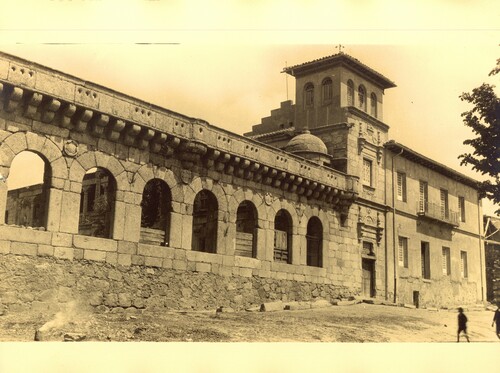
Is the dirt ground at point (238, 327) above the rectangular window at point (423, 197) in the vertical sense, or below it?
below

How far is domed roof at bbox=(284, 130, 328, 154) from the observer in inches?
912

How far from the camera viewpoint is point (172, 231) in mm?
16547

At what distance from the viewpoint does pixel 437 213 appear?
2823 cm

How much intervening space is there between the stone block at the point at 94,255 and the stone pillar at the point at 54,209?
919mm

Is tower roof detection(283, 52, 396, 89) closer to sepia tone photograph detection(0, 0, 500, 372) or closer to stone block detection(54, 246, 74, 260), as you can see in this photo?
sepia tone photograph detection(0, 0, 500, 372)

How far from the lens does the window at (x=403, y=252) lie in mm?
26233

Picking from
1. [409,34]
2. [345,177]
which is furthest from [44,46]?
[345,177]

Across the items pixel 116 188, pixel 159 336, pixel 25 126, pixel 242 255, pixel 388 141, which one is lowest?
pixel 159 336

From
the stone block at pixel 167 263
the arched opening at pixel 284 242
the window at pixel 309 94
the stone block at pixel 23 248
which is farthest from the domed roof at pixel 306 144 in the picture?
the stone block at pixel 23 248

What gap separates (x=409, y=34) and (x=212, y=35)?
3.36m

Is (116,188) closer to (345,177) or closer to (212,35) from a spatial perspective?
(212,35)

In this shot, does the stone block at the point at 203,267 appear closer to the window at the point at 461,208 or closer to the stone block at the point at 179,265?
the stone block at the point at 179,265

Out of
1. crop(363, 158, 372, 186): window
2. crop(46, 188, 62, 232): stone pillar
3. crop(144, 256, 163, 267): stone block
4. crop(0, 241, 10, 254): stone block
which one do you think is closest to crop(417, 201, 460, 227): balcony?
crop(363, 158, 372, 186): window

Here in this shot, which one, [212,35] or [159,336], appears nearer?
[212,35]
